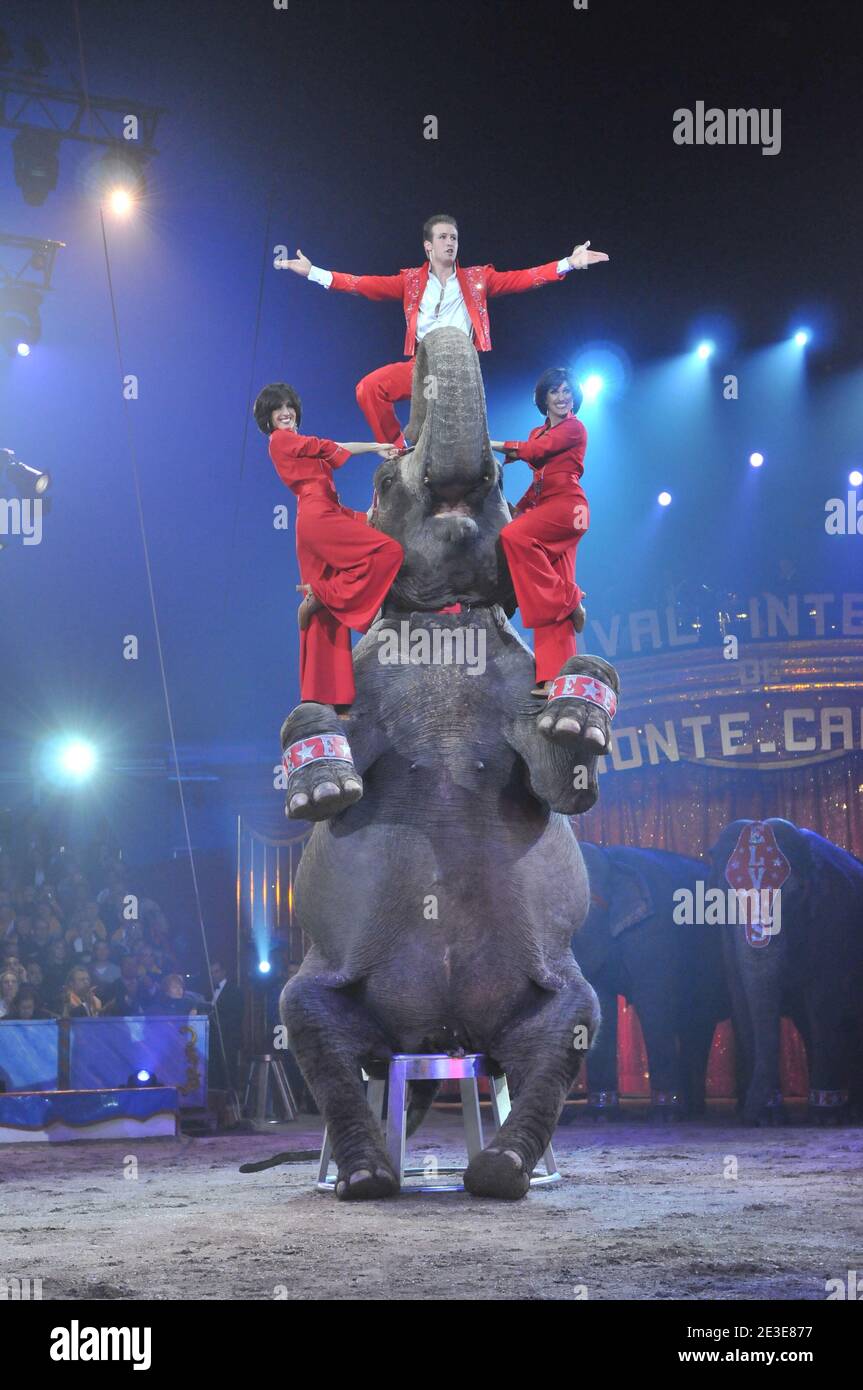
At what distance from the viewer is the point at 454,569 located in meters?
5.35

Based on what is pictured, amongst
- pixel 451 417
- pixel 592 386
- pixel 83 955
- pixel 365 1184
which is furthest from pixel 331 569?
pixel 592 386

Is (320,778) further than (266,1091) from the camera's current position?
No

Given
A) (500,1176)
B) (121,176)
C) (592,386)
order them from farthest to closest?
(592,386)
(121,176)
(500,1176)

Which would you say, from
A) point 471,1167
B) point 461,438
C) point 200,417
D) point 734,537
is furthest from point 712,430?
point 471,1167

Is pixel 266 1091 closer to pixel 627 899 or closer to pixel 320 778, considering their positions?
pixel 627 899

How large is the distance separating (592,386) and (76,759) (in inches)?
313

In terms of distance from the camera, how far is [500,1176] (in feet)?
14.7

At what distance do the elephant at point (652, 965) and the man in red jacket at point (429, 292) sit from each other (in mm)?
4796

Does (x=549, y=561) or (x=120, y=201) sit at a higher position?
(x=120, y=201)

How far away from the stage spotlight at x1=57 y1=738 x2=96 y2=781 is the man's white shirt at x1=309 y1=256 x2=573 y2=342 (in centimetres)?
1173

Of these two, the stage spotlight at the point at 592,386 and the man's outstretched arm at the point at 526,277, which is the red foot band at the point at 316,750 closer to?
the man's outstretched arm at the point at 526,277

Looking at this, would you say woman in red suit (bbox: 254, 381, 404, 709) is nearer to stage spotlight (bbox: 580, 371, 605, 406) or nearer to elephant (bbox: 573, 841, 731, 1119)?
elephant (bbox: 573, 841, 731, 1119)

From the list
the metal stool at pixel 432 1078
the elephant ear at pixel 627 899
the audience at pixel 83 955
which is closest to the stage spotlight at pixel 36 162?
the audience at pixel 83 955
